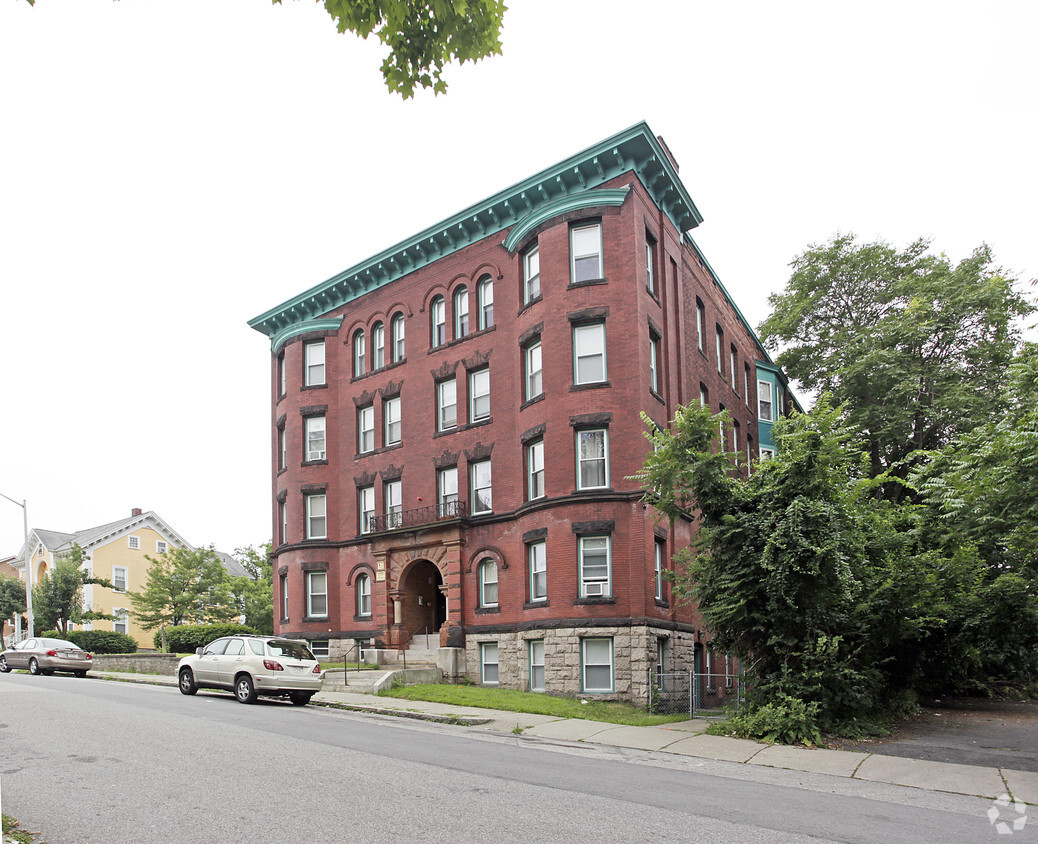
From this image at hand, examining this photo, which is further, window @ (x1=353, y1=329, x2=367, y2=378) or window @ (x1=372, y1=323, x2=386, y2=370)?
window @ (x1=353, y1=329, x2=367, y2=378)

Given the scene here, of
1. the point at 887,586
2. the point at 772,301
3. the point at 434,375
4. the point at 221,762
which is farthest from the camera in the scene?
the point at 772,301

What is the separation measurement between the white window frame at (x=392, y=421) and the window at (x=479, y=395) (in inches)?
135

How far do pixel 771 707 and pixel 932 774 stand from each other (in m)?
3.97

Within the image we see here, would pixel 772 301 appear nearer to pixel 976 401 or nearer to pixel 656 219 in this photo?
pixel 976 401

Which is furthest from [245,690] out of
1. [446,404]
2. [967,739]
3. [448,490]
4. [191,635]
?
[191,635]

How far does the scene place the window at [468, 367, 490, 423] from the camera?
2953 centimetres

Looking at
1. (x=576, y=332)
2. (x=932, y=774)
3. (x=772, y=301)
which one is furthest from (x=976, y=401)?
(x=932, y=774)

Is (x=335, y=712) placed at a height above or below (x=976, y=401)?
below

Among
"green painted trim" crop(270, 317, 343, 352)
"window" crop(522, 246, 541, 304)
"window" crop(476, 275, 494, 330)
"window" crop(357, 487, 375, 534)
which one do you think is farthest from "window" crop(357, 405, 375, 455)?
"window" crop(522, 246, 541, 304)

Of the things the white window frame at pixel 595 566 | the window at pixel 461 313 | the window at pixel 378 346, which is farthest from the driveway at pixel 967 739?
the window at pixel 378 346

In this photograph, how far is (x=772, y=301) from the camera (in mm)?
43156

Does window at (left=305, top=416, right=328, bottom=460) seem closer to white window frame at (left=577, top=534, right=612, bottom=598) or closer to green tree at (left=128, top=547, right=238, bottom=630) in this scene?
white window frame at (left=577, top=534, right=612, bottom=598)

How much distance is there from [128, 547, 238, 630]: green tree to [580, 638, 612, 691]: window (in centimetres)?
2886

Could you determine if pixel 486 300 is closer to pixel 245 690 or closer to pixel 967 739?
pixel 245 690
